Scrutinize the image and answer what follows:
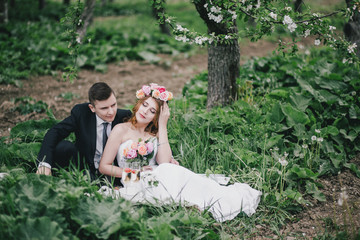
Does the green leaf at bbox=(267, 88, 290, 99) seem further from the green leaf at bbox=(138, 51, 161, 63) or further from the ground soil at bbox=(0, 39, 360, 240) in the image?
the green leaf at bbox=(138, 51, 161, 63)

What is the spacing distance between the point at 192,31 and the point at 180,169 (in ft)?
5.13

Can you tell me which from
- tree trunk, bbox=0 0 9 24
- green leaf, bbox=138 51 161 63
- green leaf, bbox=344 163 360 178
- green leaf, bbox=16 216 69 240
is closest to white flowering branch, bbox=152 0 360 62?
A: green leaf, bbox=344 163 360 178

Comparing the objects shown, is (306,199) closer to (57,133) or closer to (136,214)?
(136,214)

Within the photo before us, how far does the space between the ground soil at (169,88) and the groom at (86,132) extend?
64.3 inches

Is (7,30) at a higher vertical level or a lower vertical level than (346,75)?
higher

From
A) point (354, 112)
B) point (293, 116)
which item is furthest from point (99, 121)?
point (354, 112)

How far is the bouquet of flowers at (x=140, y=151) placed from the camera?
2936 millimetres

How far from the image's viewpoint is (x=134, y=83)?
6.82 m

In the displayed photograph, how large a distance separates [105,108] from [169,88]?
363cm

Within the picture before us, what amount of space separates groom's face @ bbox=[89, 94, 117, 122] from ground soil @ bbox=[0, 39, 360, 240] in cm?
170

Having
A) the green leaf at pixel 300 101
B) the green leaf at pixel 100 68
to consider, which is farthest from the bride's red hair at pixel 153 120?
the green leaf at pixel 100 68

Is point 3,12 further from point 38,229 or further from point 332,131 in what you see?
point 332,131

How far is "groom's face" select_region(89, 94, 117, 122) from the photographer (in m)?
2.96

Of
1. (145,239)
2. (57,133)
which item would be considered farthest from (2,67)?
(145,239)
